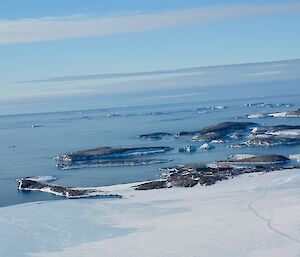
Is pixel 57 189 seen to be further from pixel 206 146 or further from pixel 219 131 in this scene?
pixel 219 131

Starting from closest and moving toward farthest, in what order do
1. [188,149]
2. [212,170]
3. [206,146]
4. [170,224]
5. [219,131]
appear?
[170,224] → [212,170] → [188,149] → [206,146] → [219,131]

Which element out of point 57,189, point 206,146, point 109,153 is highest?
point 109,153

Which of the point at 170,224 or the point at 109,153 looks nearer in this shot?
the point at 170,224

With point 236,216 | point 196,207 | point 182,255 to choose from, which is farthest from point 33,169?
point 182,255

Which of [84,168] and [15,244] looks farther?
[84,168]

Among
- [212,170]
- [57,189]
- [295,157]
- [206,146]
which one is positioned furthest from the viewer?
[206,146]

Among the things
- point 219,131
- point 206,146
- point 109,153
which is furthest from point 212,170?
point 219,131

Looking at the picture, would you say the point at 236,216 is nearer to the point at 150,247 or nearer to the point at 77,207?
the point at 150,247

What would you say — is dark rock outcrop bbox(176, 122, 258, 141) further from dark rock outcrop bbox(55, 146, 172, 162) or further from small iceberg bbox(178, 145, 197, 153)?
dark rock outcrop bbox(55, 146, 172, 162)

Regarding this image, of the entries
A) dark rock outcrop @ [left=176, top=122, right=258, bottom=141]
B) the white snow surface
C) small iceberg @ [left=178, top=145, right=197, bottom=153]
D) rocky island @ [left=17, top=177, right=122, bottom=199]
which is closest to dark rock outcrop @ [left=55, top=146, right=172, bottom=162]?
small iceberg @ [left=178, top=145, right=197, bottom=153]

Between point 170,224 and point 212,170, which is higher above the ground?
point 170,224
